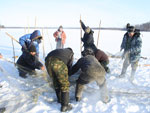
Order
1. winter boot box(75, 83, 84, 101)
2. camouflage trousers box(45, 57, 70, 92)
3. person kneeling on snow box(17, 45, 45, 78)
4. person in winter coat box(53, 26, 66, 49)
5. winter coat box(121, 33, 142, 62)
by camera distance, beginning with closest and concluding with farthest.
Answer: camouflage trousers box(45, 57, 70, 92)
winter boot box(75, 83, 84, 101)
winter coat box(121, 33, 142, 62)
person kneeling on snow box(17, 45, 45, 78)
person in winter coat box(53, 26, 66, 49)

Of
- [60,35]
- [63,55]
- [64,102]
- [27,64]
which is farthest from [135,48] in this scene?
[60,35]

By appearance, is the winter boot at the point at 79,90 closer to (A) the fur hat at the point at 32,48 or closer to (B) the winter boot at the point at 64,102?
(B) the winter boot at the point at 64,102

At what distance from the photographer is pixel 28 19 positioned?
632 cm

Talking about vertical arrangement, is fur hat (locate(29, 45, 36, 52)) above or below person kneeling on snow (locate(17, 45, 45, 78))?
above

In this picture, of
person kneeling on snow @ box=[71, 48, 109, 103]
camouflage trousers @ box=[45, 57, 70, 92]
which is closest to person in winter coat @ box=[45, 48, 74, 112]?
camouflage trousers @ box=[45, 57, 70, 92]

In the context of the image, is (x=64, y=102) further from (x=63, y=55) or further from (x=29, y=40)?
(x=29, y=40)

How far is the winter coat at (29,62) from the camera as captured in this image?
4.19 metres

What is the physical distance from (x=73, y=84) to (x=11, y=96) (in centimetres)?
135

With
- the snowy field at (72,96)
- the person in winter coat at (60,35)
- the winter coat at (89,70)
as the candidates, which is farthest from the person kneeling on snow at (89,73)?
the person in winter coat at (60,35)

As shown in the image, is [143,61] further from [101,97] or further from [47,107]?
[47,107]

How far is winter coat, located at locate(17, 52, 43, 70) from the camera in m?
4.19

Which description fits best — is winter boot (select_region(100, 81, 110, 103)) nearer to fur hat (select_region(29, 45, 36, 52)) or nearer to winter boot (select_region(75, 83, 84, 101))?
winter boot (select_region(75, 83, 84, 101))

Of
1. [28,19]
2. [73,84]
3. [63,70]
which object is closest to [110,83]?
[73,84]

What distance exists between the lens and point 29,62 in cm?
423
